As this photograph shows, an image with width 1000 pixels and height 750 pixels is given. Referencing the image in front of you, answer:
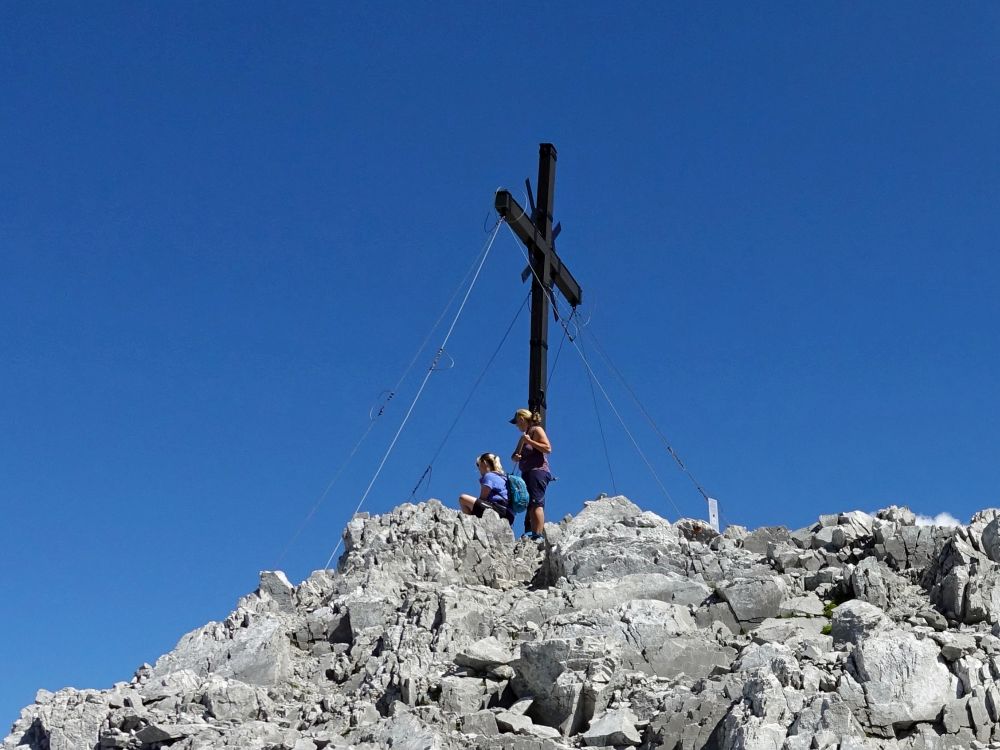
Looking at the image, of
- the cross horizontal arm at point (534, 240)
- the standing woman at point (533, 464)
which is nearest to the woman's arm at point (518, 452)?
the standing woman at point (533, 464)

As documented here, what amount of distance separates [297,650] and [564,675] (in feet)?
14.5

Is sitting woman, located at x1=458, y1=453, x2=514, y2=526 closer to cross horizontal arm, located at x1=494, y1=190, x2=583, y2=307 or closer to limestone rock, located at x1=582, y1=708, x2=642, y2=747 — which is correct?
cross horizontal arm, located at x1=494, y1=190, x2=583, y2=307

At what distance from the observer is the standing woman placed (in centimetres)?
2041

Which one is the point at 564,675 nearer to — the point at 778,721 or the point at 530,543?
the point at 778,721

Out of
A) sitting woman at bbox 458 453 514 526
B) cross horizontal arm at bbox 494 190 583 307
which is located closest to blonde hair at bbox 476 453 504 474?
sitting woman at bbox 458 453 514 526

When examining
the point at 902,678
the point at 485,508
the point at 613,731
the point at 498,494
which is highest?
the point at 498,494

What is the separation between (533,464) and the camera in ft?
68.0

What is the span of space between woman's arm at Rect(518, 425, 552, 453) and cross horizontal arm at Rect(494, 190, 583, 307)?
4.27m

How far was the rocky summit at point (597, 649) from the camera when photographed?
39.0ft

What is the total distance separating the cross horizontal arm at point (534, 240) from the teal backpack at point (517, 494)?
209 inches

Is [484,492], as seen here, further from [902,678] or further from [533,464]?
[902,678]

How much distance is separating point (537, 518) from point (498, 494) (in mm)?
836

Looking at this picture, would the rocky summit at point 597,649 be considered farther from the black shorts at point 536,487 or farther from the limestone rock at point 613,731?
the black shorts at point 536,487

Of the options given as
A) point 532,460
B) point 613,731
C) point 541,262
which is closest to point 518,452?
point 532,460
